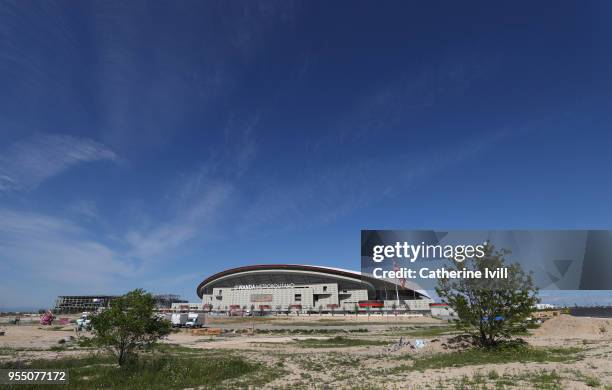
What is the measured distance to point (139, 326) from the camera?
1844cm

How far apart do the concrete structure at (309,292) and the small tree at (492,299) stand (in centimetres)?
10929

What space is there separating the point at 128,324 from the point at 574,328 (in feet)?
150

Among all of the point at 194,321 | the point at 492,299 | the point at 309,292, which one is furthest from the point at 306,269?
the point at 492,299

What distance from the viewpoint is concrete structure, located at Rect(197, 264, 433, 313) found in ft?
447

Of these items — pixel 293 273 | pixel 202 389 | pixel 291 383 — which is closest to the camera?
pixel 202 389

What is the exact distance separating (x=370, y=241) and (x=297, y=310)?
288 feet

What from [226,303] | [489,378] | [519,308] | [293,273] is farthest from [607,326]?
[226,303]

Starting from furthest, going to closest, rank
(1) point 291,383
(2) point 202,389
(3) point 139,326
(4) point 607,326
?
(4) point 607,326, (3) point 139,326, (1) point 291,383, (2) point 202,389

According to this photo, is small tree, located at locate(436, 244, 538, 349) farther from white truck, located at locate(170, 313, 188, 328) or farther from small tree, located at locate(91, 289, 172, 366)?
white truck, located at locate(170, 313, 188, 328)

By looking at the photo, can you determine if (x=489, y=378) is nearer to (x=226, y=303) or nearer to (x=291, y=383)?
(x=291, y=383)

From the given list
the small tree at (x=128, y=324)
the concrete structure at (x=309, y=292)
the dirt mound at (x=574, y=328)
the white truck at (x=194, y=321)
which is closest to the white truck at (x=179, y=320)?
the white truck at (x=194, y=321)

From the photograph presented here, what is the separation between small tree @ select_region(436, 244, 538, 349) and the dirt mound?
19423mm

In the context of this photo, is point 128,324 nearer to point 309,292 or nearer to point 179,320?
point 179,320

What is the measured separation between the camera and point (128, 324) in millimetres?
18234
